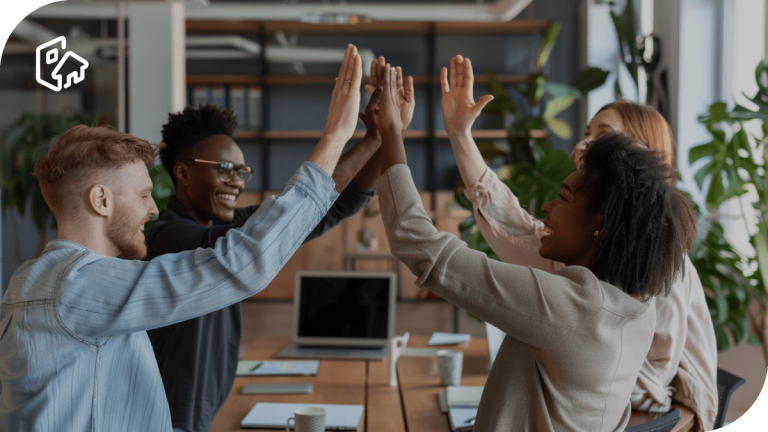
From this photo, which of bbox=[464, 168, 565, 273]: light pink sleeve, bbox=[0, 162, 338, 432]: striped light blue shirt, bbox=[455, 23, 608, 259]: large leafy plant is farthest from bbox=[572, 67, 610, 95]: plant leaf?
bbox=[0, 162, 338, 432]: striped light blue shirt

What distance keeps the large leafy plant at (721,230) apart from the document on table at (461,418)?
6.05ft

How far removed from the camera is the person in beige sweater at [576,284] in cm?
102

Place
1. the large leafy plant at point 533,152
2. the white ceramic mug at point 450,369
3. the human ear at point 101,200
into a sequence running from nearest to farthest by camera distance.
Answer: the human ear at point 101,200 < the white ceramic mug at point 450,369 < the large leafy plant at point 533,152

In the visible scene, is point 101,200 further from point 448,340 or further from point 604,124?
point 448,340

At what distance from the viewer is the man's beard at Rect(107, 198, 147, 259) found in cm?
109

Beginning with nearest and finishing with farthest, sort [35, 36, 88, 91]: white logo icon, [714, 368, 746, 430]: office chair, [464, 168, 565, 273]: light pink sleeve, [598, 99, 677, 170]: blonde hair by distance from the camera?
[464, 168, 565, 273]: light pink sleeve, [598, 99, 677, 170]: blonde hair, [714, 368, 746, 430]: office chair, [35, 36, 88, 91]: white logo icon

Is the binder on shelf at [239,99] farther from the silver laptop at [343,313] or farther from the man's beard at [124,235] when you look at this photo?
the man's beard at [124,235]

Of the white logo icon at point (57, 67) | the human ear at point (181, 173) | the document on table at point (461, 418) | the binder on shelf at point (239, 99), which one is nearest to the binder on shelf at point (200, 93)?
the binder on shelf at point (239, 99)

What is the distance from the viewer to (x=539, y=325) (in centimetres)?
101

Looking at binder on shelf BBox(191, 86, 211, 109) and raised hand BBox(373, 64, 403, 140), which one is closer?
raised hand BBox(373, 64, 403, 140)

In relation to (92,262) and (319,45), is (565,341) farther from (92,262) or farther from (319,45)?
(319,45)

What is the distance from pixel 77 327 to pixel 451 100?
930 mm

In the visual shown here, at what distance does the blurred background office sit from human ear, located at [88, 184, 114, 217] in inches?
97.6

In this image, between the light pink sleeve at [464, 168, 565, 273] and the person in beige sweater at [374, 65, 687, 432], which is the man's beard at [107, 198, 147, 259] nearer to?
the person in beige sweater at [374, 65, 687, 432]
